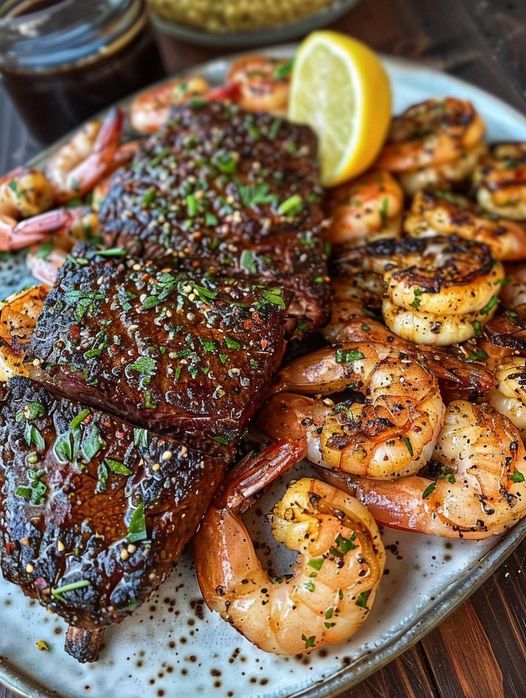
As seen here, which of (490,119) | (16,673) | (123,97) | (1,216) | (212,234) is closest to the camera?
(16,673)

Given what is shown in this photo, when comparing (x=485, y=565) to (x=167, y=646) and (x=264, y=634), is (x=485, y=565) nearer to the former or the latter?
(x=264, y=634)

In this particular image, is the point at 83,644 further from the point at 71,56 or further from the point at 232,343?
the point at 71,56

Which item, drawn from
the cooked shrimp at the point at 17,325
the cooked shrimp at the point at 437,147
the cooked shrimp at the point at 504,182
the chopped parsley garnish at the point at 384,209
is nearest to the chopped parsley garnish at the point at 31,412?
the cooked shrimp at the point at 17,325

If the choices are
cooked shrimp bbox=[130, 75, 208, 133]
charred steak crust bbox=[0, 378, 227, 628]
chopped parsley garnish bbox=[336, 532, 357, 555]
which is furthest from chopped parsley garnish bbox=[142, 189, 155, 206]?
chopped parsley garnish bbox=[336, 532, 357, 555]

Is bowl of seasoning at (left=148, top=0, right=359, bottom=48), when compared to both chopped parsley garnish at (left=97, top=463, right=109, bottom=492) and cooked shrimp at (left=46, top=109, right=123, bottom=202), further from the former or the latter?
chopped parsley garnish at (left=97, top=463, right=109, bottom=492)

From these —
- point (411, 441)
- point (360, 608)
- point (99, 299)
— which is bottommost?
point (360, 608)

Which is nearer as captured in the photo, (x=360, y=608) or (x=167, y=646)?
(x=360, y=608)

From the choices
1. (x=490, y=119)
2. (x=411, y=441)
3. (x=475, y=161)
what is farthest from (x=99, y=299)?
(x=490, y=119)
